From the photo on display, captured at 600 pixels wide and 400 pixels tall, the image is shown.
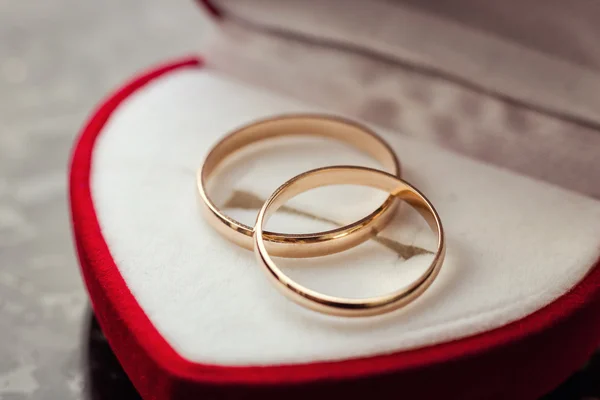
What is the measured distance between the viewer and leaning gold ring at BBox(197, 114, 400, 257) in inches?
18.9

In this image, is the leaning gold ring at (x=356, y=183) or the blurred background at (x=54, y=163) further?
the blurred background at (x=54, y=163)

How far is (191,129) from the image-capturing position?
1.99 feet

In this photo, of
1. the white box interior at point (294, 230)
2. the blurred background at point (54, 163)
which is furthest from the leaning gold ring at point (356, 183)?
the blurred background at point (54, 163)

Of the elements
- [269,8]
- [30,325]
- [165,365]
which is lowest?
[30,325]

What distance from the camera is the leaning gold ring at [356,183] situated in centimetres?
42

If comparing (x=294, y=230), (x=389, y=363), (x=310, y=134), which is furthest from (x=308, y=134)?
(x=389, y=363)

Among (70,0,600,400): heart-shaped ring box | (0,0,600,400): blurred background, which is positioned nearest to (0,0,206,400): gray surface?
(0,0,600,400): blurred background

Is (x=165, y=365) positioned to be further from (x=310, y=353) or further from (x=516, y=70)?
(x=516, y=70)

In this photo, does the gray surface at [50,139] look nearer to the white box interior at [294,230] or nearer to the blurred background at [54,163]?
the blurred background at [54,163]

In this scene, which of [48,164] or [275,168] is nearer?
[275,168]

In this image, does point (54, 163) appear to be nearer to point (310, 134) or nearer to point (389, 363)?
point (310, 134)

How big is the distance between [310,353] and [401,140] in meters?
0.26

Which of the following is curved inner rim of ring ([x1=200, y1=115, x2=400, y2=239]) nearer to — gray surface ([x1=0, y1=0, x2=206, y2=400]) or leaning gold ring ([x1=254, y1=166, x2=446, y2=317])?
leaning gold ring ([x1=254, y1=166, x2=446, y2=317])

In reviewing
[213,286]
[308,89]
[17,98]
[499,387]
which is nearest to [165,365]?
[213,286]
